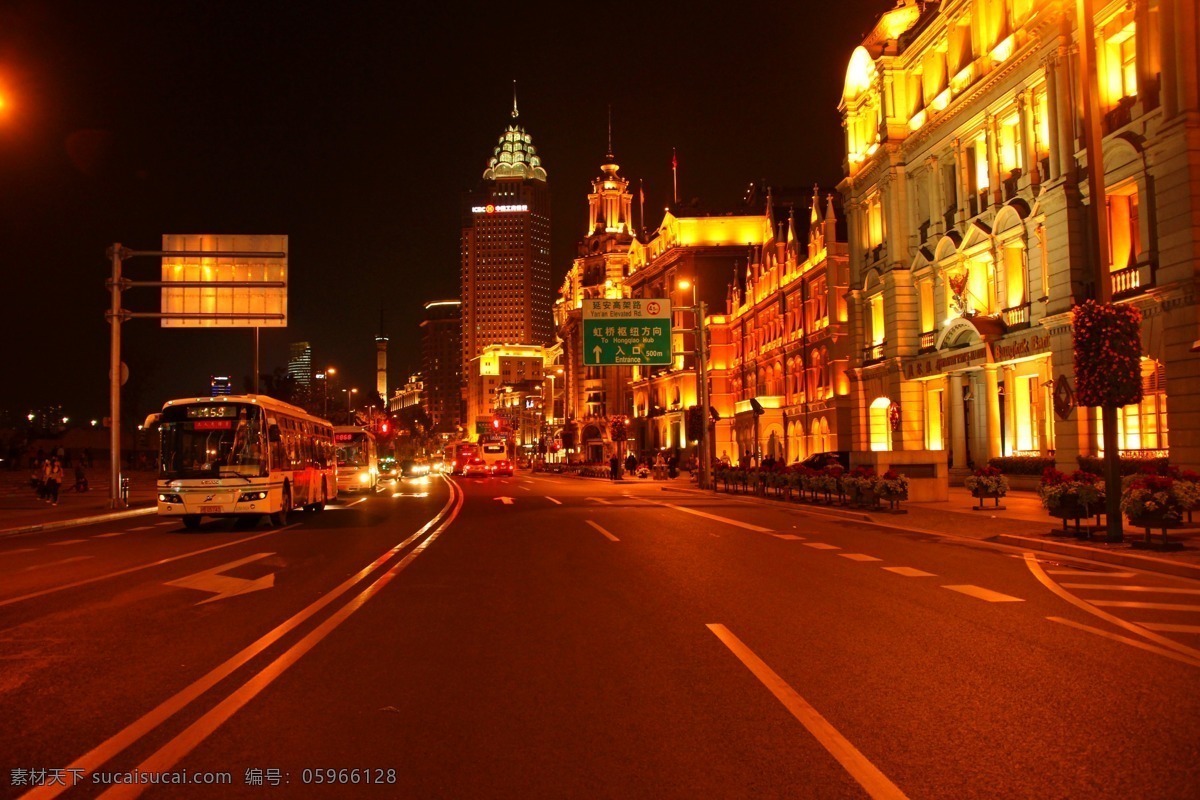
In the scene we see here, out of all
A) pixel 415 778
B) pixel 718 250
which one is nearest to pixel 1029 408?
pixel 415 778

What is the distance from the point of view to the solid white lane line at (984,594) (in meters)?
10.9

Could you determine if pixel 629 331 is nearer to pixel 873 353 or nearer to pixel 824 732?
pixel 873 353

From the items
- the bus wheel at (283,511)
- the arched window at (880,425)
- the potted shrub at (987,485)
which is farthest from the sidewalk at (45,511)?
the arched window at (880,425)

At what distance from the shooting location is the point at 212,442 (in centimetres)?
2142

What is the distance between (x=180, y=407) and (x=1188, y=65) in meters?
28.3

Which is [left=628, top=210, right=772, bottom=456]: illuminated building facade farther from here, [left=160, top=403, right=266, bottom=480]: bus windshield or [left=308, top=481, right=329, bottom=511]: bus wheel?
[left=160, top=403, right=266, bottom=480]: bus windshield

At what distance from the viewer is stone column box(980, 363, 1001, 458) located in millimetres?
37562

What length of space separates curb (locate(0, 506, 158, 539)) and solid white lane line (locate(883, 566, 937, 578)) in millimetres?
19831

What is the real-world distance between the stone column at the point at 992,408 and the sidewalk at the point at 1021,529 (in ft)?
20.8

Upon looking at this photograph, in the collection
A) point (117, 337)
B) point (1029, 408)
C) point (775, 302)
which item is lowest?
point (1029, 408)

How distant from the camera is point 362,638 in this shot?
8.66 metres

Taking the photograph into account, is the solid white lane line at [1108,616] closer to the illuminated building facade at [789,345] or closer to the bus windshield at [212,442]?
the bus windshield at [212,442]

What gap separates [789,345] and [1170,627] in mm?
56371

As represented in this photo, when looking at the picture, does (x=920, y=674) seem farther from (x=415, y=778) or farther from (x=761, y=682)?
(x=415, y=778)
